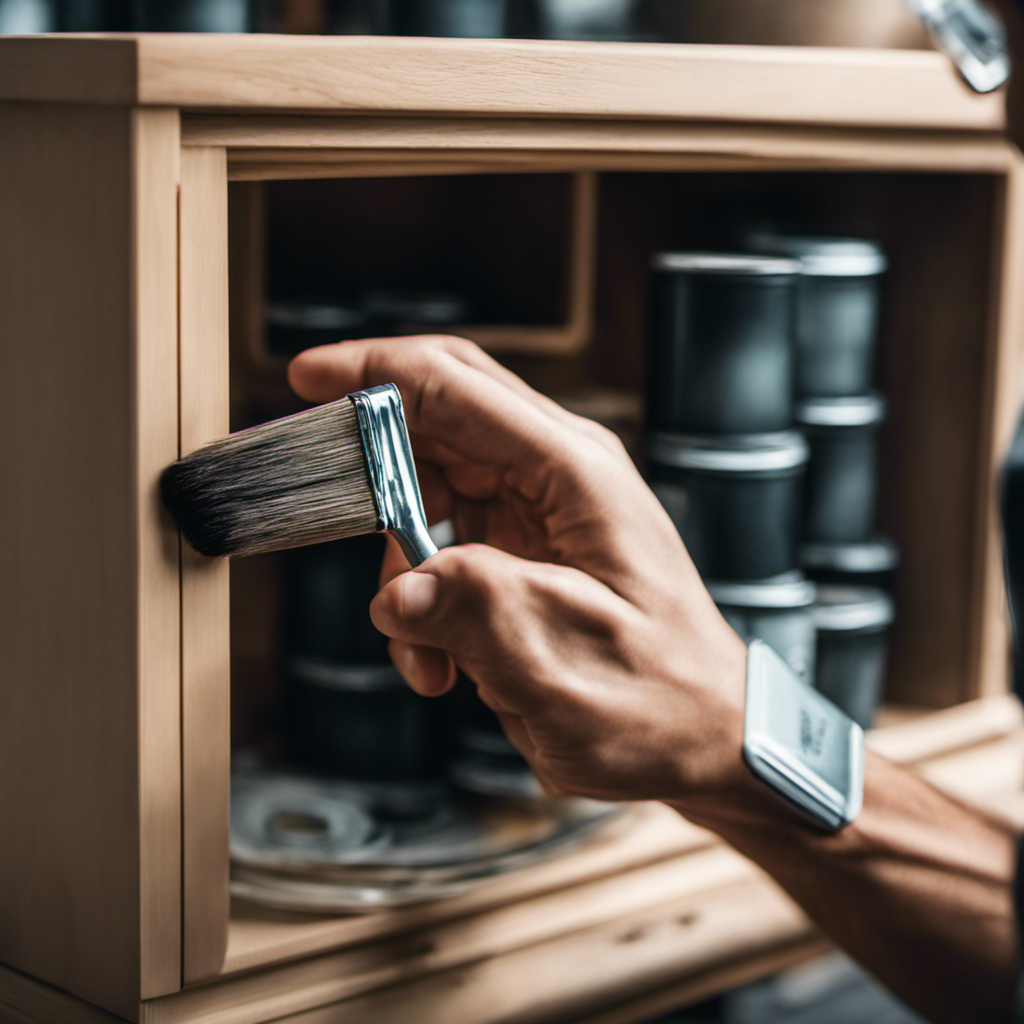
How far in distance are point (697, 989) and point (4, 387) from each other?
0.47 m

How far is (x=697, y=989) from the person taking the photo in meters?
0.71

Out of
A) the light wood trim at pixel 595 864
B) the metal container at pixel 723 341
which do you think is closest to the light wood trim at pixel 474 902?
the light wood trim at pixel 595 864

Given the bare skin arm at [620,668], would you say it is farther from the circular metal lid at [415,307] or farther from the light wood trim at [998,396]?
the light wood trim at [998,396]

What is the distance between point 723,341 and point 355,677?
0.88ft

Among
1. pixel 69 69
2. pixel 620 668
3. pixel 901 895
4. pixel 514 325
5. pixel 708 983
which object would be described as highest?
pixel 69 69

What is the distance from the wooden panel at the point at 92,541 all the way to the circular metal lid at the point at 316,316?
22cm

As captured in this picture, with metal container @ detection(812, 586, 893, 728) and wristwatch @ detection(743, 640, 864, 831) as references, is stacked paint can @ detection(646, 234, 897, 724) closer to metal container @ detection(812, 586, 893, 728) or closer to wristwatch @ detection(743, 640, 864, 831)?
metal container @ detection(812, 586, 893, 728)

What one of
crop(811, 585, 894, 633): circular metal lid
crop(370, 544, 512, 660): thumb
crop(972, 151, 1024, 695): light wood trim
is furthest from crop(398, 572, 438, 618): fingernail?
crop(972, 151, 1024, 695): light wood trim

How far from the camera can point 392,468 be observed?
510mm

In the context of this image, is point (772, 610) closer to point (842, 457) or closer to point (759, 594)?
point (759, 594)

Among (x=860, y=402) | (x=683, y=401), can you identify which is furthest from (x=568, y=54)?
(x=860, y=402)

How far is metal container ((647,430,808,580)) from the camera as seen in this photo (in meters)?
0.71

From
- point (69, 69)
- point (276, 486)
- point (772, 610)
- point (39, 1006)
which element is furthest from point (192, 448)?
point (772, 610)

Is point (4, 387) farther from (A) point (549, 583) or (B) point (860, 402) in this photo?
(B) point (860, 402)
